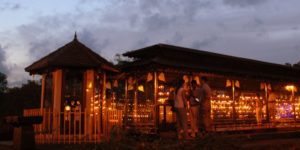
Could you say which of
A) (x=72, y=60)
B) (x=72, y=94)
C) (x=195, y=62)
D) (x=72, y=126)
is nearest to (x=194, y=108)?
(x=195, y=62)

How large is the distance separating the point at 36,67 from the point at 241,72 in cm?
903

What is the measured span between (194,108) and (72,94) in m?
4.68

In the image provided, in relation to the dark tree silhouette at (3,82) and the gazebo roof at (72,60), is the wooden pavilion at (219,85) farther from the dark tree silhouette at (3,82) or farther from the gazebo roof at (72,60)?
the dark tree silhouette at (3,82)

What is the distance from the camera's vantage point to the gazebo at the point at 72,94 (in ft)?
40.5

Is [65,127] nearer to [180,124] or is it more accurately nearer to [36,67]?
[36,67]

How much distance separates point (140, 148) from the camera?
7.13m

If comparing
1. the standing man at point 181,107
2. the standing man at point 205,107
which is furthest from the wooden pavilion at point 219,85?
the standing man at point 205,107

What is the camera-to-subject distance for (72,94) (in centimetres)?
1392

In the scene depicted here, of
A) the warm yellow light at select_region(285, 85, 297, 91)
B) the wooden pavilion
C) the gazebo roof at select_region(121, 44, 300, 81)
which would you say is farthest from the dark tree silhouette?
the warm yellow light at select_region(285, 85, 297, 91)

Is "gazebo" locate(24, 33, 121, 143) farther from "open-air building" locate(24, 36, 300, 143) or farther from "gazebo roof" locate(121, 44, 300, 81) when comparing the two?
"gazebo roof" locate(121, 44, 300, 81)

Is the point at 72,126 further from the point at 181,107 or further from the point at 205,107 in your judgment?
the point at 205,107

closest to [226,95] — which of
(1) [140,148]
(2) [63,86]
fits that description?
(2) [63,86]

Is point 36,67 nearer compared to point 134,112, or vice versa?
point 36,67

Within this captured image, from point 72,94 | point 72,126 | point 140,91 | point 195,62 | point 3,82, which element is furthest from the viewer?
point 3,82
